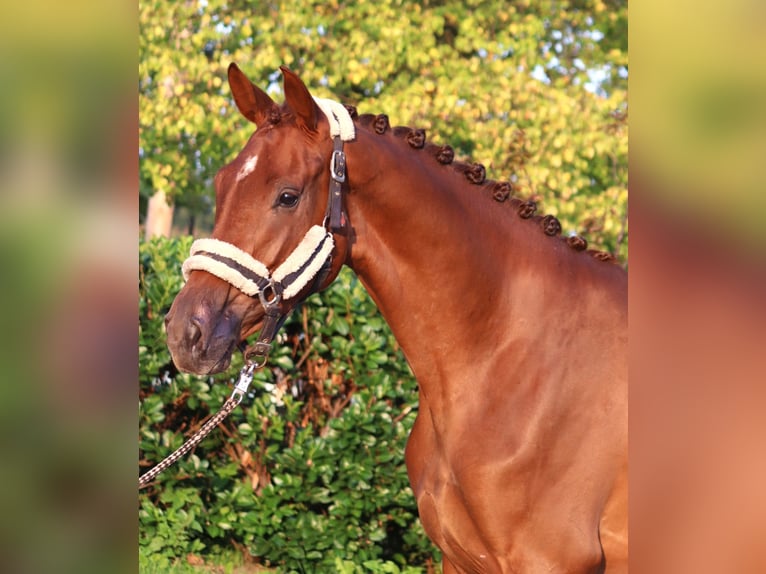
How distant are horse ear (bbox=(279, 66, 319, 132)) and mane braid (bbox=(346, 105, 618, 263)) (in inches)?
9.7

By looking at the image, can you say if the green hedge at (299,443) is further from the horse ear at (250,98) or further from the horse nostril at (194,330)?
the horse nostril at (194,330)

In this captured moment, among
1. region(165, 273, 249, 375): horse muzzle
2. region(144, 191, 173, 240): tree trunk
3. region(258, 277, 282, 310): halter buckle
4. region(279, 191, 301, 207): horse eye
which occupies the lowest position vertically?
region(144, 191, 173, 240): tree trunk

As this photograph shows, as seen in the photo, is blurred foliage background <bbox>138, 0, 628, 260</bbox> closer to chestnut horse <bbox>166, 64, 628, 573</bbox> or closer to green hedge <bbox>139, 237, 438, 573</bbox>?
green hedge <bbox>139, 237, 438, 573</bbox>

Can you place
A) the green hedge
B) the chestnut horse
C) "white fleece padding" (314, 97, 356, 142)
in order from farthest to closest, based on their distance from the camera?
the green hedge < "white fleece padding" (314, 97, 356, 142) < the chestnut horse

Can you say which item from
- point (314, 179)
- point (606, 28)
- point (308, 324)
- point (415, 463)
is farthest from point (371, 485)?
point (606, 28)

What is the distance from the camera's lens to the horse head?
2432mm

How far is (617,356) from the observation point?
8.89 feet

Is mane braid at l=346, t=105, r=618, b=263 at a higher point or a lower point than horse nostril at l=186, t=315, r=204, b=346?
higher

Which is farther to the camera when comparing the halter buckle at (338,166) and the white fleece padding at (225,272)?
the halter buckle at (338,166)

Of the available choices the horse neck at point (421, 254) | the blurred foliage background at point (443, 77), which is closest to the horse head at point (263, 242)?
the horse neck at point (421, 254)

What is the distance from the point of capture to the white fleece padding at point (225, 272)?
2.43 m

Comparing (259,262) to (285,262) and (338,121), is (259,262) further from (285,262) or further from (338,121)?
(338,121)

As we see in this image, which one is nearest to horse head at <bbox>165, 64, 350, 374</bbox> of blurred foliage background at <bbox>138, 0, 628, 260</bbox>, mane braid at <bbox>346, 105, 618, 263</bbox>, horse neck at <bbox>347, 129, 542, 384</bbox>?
horse neck at <bbox>347, 129, 542, 384</bbox>
